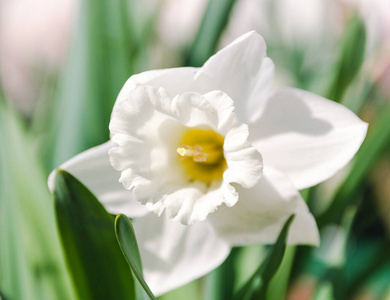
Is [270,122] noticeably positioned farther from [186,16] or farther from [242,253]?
[186,16]

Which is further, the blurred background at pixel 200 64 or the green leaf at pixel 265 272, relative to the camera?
the blurred background at pixel 200 64

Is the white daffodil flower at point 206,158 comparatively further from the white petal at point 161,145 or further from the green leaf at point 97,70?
the green leaf at point 97,70

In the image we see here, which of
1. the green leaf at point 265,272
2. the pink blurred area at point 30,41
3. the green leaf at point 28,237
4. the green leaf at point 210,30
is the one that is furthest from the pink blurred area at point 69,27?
the green leaf at point 265,272

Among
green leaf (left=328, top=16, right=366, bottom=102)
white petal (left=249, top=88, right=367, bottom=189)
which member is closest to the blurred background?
green leaf (left=328, top=16, right=366, bottom=102)

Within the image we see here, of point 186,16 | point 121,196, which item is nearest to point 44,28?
point 186,16

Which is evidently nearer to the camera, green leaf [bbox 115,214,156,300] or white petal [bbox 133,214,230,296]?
green leaf [bbox 115,214,156,300]

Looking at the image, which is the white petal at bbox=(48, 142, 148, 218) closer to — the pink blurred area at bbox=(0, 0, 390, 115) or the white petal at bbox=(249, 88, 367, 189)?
the white petal at bbox=(249, 88, 367, 189)

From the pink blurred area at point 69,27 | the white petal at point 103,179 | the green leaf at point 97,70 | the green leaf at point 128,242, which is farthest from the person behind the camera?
the pink blurred area at point 69,27
